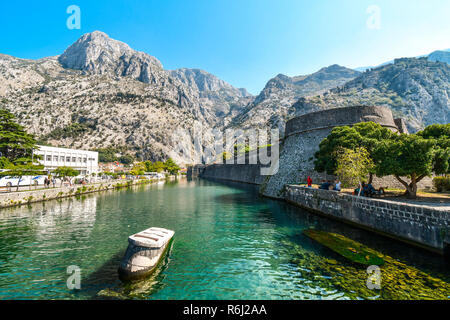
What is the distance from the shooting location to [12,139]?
3106cm

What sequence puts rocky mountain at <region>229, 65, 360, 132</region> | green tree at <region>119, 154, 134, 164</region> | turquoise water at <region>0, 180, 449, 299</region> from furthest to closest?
rocky mountain at <region>229, 65, 360, 132</region>, green tree at <region>119, 154, 134, 164</region>, turquoise water at <region>0, 180, 449, 299</region>

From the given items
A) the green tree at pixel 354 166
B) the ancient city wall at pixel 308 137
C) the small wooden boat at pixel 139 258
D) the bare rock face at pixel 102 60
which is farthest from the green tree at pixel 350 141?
the bare rock face at pixel 102 60

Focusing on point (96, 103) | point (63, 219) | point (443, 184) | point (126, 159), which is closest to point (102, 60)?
point (96, 103)

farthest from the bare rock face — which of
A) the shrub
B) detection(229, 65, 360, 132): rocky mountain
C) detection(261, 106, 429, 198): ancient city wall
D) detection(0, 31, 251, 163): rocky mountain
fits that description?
the shrub

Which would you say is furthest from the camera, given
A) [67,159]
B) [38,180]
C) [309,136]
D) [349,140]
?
[67,159]

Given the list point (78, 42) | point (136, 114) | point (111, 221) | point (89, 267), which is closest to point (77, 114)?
point (136, 114)

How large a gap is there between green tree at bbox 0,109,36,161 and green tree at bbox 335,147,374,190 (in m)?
42.7

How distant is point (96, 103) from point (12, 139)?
111131 millimetres

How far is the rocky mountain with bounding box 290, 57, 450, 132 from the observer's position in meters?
104

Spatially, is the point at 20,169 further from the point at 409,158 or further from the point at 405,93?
the point at 405,93

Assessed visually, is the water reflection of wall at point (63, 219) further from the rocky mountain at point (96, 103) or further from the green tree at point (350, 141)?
the rocky mountain at point (96, 103)

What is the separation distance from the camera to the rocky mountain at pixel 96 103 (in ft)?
367

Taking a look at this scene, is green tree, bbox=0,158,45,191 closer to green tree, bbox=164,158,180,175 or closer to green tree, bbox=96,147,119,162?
green tree, bbox=164,158,180,175

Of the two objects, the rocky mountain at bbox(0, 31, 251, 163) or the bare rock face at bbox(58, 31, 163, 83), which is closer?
the rocky mountain at bbox(0, 31, 251, 163)
